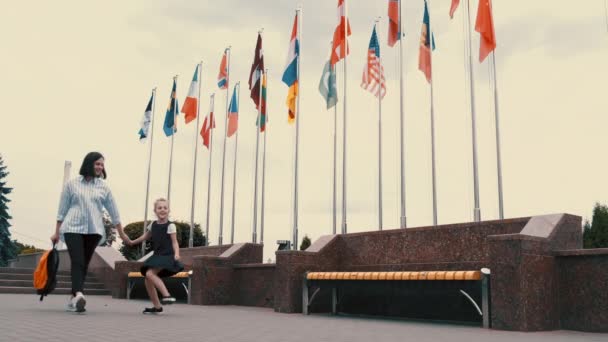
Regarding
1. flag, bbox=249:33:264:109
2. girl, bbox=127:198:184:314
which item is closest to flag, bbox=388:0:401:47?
flag, bbox=249:33:264:109

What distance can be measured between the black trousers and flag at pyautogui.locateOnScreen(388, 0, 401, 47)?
1029 cm

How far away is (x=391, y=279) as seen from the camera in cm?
943

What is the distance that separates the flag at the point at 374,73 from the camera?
16.6 m

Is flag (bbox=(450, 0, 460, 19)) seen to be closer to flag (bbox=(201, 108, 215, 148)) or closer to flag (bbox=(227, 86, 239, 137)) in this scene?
flag (bbox=(227, 86, 239, 137))

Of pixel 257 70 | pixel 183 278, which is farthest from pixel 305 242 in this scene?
pixel 183 278

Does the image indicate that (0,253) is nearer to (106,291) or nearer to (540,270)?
(106,291)

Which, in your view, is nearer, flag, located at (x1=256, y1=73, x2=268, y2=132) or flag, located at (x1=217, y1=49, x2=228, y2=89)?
flag, located at (x1=256, y1=73, x2=268, y2=132)

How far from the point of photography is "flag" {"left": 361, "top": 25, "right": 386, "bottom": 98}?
16.6m

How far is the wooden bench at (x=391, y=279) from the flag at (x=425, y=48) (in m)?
6.32

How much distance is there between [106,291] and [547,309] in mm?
14000

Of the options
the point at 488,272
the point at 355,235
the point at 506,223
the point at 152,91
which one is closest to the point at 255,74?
the point at 152,91

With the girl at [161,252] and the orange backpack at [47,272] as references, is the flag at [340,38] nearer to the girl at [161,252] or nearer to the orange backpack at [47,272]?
the girl at [161,252]

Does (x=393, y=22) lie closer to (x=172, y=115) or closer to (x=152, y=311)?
(x=152, y=311)

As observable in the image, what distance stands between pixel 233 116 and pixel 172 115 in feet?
11.6
